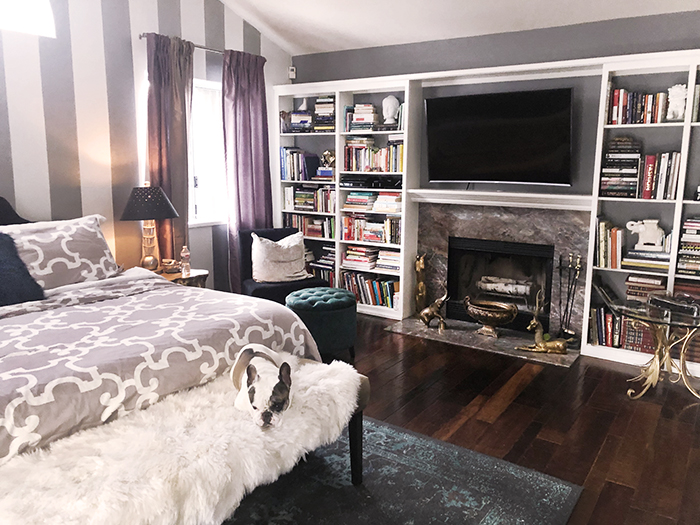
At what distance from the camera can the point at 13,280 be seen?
2.83m

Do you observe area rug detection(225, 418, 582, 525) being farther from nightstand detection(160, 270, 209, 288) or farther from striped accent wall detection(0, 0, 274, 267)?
striped accent wall detection(0, 0, 274, 267)

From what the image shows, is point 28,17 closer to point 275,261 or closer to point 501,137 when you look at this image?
point 275,261

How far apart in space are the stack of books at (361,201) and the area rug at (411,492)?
2588 millimetres

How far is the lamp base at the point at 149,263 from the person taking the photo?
410 centimetres

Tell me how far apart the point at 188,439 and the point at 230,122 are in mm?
3434

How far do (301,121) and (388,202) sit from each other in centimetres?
118

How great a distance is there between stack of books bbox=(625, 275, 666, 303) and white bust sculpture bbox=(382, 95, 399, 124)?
219 cm

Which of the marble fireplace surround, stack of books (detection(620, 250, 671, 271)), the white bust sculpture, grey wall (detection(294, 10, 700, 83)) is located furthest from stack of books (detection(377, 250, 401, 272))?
stack of books (detection(620, 250, 671, 271))

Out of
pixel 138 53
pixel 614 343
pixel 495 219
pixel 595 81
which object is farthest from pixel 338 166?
pixel 614 343

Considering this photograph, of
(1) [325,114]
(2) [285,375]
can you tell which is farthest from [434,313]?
(2) [285,375]

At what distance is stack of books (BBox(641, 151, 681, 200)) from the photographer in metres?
3.59

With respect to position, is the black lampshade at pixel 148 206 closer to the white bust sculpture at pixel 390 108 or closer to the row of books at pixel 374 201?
the row of books at pixel 374 201

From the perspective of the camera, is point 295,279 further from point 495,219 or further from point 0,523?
point 0,523

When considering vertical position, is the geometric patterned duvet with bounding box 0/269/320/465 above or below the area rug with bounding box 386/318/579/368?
above
